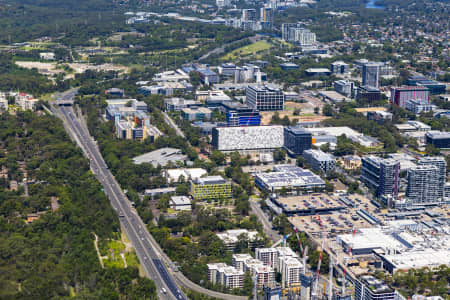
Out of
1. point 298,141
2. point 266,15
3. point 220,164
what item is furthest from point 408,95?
point 266,15

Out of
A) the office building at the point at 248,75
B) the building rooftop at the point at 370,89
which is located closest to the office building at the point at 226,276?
the building rooftop at the point at 370,89

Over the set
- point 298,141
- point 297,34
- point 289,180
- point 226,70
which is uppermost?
point 297,34

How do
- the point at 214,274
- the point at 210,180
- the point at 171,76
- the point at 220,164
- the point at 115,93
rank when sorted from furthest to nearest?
1. the point at 171,76
2. the point at 115,93
3. the point at 220,164
4. the point at 210,180
5. the point at 214,274

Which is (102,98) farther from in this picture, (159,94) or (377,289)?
(377,289)

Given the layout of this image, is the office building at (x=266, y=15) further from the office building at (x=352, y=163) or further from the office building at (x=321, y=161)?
the office building at (x=321, y=161)

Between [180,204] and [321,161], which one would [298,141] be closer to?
[321,161]
